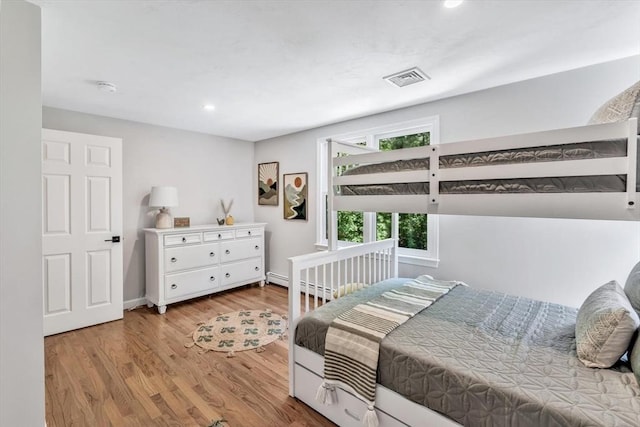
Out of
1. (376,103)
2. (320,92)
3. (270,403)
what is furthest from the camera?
(376,103)

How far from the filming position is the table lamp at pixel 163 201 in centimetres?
359

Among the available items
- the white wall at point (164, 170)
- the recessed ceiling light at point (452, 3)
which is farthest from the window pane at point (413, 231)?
the white wall at point (164, 170)

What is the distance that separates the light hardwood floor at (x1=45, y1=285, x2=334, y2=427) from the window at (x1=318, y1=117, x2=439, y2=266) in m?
1.57

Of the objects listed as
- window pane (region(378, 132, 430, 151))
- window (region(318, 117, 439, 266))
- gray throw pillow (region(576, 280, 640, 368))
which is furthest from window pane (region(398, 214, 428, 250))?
gray throw pillow (region(576, 280, 640, 368))

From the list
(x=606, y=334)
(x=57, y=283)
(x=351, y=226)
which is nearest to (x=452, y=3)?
(x=606, y=334)

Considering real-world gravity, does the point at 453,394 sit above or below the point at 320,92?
below

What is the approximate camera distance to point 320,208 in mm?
4008

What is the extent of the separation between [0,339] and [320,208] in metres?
3.12

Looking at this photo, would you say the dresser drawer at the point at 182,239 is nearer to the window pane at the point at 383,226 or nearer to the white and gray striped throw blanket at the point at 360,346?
the window pane at the point at 383,226

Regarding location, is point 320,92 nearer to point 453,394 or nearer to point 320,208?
point 320,208

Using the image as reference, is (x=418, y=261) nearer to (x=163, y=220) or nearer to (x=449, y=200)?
(x=449, y=200)

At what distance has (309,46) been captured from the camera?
1899 millimetres

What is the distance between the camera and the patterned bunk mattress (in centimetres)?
127

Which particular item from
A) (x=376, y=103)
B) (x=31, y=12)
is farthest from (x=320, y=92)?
(x=31, y=12)
